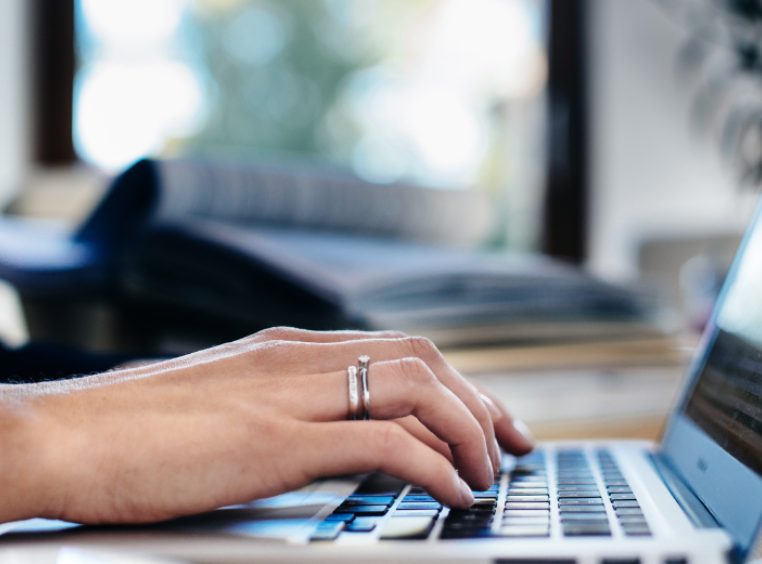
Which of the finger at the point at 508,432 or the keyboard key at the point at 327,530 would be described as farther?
the finger at the point at 508,432

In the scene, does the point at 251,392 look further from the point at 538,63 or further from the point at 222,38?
the point at 538,63

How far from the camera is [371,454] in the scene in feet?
1.18

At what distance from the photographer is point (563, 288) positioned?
81 cm

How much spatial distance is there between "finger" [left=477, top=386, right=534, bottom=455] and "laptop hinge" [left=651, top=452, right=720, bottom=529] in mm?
75

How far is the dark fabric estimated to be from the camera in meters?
0.57

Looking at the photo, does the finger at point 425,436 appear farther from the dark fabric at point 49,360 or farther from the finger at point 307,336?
the dark fabric at point 49,360

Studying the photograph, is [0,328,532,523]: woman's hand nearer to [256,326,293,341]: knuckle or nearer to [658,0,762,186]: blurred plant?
[256,326,293,341]: knuckle

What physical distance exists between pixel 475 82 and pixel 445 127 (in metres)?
0.18

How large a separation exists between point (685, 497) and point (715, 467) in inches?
0.9

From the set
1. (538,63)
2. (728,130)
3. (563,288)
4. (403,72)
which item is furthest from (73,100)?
(563,288)

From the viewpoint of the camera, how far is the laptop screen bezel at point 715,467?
315mm

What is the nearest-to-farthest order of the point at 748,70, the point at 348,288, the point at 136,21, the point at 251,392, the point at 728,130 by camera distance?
1. the point at 251,392
2. the point at 348,288
3. the point at 748,70
4. the point at 728,130
5. the point at 136,21

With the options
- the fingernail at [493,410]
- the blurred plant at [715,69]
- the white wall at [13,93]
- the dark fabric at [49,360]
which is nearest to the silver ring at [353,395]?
the fingernail at [493,410]

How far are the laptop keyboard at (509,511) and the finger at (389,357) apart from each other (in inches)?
1.5
